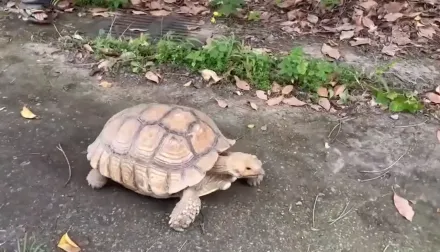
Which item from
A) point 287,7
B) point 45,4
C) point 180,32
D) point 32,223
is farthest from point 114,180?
point 287,7

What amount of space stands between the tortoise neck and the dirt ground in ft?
0.69

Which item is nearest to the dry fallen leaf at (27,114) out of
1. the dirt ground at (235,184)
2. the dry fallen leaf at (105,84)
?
the dirt ground at (235,184)

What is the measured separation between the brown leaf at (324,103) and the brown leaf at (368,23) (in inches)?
55.2

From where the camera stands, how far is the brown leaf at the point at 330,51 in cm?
487

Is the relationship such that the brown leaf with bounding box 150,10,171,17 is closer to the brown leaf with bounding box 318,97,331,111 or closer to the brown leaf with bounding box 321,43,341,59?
the brown leaf with bounding box 321,43,341,59

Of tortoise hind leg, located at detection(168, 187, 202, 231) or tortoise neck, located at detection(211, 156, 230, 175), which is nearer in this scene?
tortoise hind leg, located at detection(168, 187, 202, 231)

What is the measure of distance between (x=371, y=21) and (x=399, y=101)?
4.73ft

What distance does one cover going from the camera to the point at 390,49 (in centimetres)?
500

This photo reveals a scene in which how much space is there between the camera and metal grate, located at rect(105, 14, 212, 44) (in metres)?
5.18

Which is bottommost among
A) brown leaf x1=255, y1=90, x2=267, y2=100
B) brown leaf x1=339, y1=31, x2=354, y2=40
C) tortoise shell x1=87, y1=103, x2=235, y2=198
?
brown leaf x1=255, y1=90, x2=267, y2=100

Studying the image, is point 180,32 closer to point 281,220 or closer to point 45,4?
point 45,4

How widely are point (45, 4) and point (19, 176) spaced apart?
8.60 feet

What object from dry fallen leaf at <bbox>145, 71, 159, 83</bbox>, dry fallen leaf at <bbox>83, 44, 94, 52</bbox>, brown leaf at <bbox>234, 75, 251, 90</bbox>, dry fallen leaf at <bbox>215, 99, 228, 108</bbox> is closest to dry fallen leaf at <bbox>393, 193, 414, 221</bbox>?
dry fallen leaf at <bbox>215, 99, 228, 108</bbox>

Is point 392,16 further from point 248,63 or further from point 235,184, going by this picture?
point 235,184
